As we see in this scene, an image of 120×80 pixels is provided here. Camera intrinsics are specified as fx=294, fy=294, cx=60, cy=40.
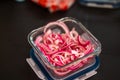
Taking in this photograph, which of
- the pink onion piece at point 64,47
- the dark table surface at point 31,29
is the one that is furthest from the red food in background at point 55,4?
the pink onion piece at point 64,47

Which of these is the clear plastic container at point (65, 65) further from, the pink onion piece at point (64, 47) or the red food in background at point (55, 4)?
the red food in background at point (55, 4)

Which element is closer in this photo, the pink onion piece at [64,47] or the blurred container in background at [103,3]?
the pink onion piece at [64,47]

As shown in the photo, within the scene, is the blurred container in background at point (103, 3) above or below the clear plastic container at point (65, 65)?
above

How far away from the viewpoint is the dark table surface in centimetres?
82

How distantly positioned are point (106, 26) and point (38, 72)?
287 mm

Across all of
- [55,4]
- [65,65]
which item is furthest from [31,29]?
[65,65]

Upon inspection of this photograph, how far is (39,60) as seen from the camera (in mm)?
797

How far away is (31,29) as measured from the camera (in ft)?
3.07

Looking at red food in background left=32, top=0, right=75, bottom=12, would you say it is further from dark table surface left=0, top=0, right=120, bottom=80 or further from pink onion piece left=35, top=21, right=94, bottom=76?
pink onion piece left=35, top=21, right=94, bottom=76

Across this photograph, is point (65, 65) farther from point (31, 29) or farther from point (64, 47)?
point (31, 29)

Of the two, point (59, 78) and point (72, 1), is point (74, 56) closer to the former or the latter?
point (59, 78)

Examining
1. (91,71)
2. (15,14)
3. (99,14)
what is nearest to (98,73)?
(91,71)

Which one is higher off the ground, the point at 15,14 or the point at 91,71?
the point at 15,14

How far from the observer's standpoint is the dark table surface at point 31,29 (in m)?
0.82
